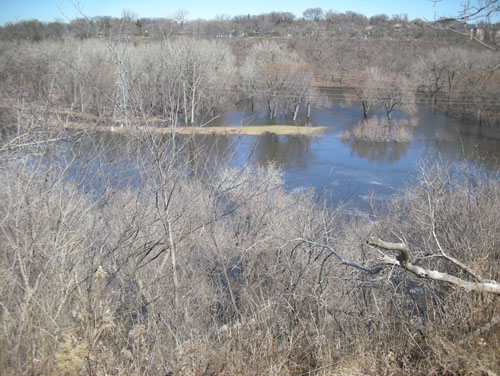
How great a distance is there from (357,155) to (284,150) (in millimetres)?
4726

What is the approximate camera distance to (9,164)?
16.3 ft

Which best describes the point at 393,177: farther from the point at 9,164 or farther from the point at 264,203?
the point at 9,164

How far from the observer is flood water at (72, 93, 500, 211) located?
715 inches

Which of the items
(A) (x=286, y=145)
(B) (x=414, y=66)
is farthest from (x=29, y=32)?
(B) (x=414, y=66)

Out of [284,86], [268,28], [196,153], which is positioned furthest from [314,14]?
[196,153]

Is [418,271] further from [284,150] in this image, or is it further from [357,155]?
[284,150]

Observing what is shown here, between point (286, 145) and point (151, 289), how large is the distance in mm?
21593

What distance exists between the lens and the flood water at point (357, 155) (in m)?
18.2

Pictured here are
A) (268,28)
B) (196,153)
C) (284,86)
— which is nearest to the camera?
(196,153)

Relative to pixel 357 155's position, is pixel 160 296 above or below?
above

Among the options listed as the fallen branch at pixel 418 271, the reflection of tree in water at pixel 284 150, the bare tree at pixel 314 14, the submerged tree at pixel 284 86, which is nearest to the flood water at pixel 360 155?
the reflection of tree in water at pixel 284 150

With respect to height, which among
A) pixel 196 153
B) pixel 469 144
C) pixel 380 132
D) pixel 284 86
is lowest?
pixel 469 144

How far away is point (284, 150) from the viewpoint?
2523 centimetres

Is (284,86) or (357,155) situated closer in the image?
(357,155)
